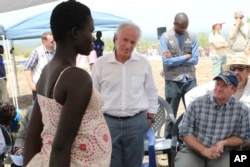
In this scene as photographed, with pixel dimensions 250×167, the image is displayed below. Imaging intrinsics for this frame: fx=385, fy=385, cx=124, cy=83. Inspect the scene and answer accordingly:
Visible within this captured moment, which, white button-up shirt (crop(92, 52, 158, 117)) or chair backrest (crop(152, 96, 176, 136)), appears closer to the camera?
white button-up shirt (crop(92, 52, 158, 117))

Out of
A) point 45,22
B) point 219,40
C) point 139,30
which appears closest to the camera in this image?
point 139,30

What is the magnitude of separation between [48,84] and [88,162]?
1.08 feet

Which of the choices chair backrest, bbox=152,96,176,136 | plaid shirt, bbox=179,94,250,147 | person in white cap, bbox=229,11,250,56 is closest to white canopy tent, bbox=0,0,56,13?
plaid shirt, bbox=179,94,250,147

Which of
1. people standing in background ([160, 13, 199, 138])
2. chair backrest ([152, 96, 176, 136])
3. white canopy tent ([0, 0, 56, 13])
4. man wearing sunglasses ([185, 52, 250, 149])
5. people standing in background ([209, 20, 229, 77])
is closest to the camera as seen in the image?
white canopy tent ([0, 0, 56, 13])

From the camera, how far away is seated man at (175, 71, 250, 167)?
2.95 meters

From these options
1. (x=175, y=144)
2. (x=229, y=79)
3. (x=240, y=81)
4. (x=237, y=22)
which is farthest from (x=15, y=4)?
(x=237, y=22)

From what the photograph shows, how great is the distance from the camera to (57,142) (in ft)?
4.42

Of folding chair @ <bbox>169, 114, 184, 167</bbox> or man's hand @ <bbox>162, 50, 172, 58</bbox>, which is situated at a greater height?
man's hand @ <bbox>162, 50, 172, 58</bbox>

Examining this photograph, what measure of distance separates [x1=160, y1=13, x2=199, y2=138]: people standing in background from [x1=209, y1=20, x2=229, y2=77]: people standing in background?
90.0 inches

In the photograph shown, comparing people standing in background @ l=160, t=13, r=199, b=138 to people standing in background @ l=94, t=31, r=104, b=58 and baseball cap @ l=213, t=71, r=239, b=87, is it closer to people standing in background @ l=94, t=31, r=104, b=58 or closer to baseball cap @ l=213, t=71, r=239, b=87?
baseball cap @ l=213, t=71, r=239, b=87

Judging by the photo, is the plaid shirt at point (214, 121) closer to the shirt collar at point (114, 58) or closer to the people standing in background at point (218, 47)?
the shirt collar at point (114, 58)

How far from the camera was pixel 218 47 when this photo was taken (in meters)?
7.13

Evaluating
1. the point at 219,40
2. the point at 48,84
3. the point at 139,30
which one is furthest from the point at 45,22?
the point at 48,84

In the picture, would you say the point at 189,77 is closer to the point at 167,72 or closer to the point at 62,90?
the point at 167,72
